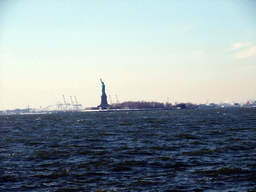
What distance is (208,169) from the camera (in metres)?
19.5

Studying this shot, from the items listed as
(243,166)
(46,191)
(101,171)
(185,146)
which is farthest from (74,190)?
(185,146)

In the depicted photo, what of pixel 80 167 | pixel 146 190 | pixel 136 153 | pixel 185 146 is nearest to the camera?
pixel 146 190

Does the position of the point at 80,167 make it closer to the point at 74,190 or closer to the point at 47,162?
the point at 47,162

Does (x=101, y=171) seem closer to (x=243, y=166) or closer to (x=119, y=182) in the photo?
(x=119, y=182)

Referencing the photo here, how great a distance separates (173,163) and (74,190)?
334 inches

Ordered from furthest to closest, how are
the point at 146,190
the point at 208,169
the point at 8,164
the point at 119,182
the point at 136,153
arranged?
1. the point at 136,153
2. the point at 8,164
3. the point at 208,169
4. the point at 119,182
5. the point at 146,190

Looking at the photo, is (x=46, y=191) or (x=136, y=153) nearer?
(x=46, y=191)

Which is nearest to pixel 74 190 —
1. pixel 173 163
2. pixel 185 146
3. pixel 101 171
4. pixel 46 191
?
Answer: pixel 46 191

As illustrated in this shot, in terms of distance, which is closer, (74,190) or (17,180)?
(74,190)

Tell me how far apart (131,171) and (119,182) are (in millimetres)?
2761

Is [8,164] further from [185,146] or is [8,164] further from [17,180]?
[185,146]

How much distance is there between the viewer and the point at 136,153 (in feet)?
86.5

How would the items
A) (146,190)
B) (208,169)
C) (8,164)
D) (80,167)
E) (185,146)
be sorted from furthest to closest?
(185,146) < (8,164) < (80,167) < (208,169) < (146,190)

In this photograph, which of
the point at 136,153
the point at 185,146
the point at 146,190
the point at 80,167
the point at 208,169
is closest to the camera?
the point at 146,190
